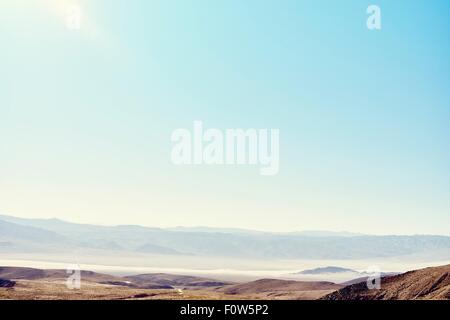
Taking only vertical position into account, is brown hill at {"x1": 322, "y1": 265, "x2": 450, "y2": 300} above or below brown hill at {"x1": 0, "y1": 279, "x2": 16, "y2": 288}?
above

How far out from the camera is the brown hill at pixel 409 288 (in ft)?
208

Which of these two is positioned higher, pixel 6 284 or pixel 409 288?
pixel 409 288

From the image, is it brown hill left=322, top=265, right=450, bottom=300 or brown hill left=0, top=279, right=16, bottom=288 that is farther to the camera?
brown hill left=0, top=279, right=16, bottom=288

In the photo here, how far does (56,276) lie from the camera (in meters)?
176

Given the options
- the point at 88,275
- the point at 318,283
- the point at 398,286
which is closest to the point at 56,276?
the point at 88,275

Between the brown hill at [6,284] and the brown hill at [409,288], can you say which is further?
Result: the brown hill at [6,284]

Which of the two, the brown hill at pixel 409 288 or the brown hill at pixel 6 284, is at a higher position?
the brown hill at pixel 409 288

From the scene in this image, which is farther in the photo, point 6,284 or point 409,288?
point 6,284

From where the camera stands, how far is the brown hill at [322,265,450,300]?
63.3 metres

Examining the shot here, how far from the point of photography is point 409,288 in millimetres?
67312
